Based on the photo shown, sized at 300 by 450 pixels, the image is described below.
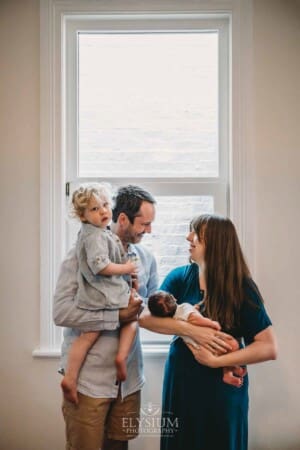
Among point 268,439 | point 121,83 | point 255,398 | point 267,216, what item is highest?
point 121,83

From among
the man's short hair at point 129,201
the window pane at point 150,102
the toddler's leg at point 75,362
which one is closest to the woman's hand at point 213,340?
the toddler's leg at point 75,362

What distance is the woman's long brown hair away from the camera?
1.56 meters

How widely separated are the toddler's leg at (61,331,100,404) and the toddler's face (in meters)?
0.42

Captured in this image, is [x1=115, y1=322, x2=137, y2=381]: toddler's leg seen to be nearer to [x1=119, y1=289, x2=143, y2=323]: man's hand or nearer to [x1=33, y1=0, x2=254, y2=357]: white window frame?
[x1=119, y1=289, x2=143, y2=323]: man's hand

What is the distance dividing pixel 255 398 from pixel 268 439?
21cm

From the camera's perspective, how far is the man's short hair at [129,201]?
68.6 inches

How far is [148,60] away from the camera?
87.5 inches

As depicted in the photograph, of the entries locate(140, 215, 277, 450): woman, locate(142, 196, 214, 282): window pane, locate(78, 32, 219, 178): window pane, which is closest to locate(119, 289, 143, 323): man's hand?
locate(140, 215, 277, 450): woman

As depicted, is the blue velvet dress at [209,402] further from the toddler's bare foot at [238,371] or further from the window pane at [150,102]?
the window pane at [150,102]

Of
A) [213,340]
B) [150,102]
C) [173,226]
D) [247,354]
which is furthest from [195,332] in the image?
[150,102]

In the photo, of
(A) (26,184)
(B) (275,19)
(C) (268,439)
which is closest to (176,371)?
(C) (268,439)

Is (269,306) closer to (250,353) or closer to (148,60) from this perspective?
(250,353)

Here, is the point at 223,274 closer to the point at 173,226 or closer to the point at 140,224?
the point at 140,224

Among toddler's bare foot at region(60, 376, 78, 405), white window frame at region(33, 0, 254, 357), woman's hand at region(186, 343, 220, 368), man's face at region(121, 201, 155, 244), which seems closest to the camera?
woman's hand at region(186, 343, 220, 368)
